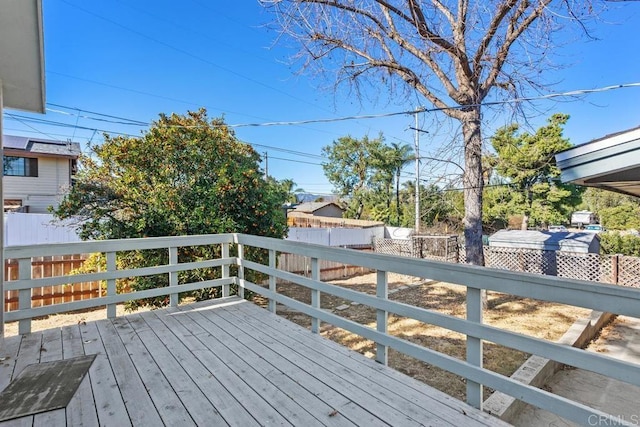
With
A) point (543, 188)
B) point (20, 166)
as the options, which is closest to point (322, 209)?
point (543, 188)

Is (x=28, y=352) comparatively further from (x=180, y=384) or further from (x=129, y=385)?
(x=180, y=384)

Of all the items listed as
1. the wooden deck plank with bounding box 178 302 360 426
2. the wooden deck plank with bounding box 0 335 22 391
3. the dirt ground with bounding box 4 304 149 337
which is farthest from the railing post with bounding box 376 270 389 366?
the dirt ground with bounding box 4 304 149 337

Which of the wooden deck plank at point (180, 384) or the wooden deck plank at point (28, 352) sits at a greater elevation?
the wooden deck plank at point (180, 384)

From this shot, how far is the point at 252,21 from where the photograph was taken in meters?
6.11

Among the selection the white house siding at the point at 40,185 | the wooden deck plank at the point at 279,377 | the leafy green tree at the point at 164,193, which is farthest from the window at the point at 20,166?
the wooden deck plank at the point at 279,377

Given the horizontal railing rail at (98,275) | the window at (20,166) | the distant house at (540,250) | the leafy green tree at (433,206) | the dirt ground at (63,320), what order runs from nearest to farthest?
the horizontal railing rail at (98,275)
the dirt ground at (63,320)
the leafy green tree at (433,206)
the distant house at (540,250)
the window at (20,166)

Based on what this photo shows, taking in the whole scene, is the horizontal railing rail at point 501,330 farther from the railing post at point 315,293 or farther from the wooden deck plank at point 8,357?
the wooden deck plank at point 8,357

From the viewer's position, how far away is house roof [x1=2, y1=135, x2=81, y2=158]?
43.1 feet

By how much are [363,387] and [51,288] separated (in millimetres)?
6572

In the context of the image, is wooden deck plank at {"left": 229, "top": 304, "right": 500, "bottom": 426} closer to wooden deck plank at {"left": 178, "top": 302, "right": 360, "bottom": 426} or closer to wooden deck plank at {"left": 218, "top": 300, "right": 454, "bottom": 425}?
wooden deck plank at {"left": 218, "top": 300, "right": 454, "bottom": 425}

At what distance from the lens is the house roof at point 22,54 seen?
220cm

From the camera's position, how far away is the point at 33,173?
13.5m

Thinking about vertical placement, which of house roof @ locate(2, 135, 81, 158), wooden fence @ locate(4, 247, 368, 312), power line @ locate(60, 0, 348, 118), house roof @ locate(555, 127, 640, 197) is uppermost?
power line @ locate(60, 0, 348, 118)

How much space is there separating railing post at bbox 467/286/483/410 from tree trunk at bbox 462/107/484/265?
496 centimetres
